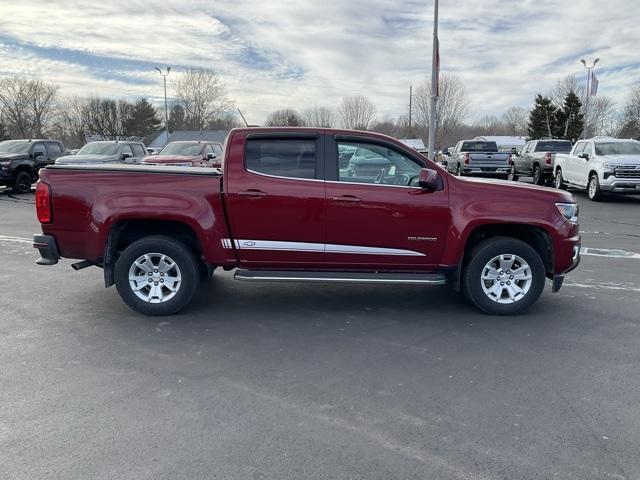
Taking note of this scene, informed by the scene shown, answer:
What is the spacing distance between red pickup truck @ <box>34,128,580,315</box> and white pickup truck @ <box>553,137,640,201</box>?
12.0 metres

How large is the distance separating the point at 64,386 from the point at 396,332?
109 inches

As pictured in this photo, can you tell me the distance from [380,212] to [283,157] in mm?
1130

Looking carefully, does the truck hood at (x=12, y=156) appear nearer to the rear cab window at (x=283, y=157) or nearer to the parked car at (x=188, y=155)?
the parked car at (x=188, y=155)

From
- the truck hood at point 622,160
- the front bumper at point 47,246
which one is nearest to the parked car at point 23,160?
the front bumper at point 47,246

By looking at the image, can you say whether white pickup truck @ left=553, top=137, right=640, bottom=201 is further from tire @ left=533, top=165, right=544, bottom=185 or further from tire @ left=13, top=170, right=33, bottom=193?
tire @ left=13, top=170, right=33, bottom=193

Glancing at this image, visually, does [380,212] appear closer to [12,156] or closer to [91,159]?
[91,159]

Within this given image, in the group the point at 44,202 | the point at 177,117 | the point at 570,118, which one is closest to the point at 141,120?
the point at 177,117

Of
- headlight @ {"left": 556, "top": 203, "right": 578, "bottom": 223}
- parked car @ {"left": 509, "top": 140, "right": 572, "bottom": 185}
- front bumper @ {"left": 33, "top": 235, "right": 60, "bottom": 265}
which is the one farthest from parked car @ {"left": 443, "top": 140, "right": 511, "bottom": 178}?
front bumper @ {"left": 33, "top": 235, "right": 60, "bottom": 265}

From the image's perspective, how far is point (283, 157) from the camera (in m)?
5.36

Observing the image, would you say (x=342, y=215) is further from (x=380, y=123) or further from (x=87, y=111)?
(x=87, y=111)

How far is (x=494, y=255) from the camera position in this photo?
17.5 feet

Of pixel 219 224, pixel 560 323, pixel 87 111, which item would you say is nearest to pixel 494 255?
pixel 560 323

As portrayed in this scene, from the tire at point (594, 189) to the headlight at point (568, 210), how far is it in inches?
481

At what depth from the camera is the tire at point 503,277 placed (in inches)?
210
